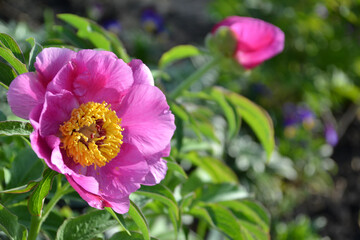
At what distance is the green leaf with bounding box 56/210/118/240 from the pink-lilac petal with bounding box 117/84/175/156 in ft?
0.41

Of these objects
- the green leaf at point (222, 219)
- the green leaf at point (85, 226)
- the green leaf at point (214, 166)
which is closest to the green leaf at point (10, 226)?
the green leaf at point (85, 226)

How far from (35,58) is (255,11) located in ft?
6.52

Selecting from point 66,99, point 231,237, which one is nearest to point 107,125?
point 66,99

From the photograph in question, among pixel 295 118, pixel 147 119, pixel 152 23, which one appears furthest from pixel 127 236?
pixel 152 23

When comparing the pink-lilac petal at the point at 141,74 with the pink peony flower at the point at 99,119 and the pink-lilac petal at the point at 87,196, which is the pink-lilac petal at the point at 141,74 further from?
the pink-lilac petal at the point at 87,196

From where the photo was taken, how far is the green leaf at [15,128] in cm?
46

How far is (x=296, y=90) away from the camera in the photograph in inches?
102

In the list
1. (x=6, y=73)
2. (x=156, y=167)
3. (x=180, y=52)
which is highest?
(x=6, y=73)

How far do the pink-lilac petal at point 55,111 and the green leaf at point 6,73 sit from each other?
0.20 feet

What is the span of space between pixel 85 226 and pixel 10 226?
9 cm

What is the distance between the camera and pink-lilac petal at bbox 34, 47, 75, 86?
47cm

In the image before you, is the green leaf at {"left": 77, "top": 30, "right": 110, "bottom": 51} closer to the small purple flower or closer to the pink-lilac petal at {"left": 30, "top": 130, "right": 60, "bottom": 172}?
the pink-lilac petal at {"left": 30, "top": 130, "right": 60, "bottom": 172}

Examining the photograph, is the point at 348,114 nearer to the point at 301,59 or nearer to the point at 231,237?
the point at 301,59

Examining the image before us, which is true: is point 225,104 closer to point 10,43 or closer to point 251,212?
point 251,212
